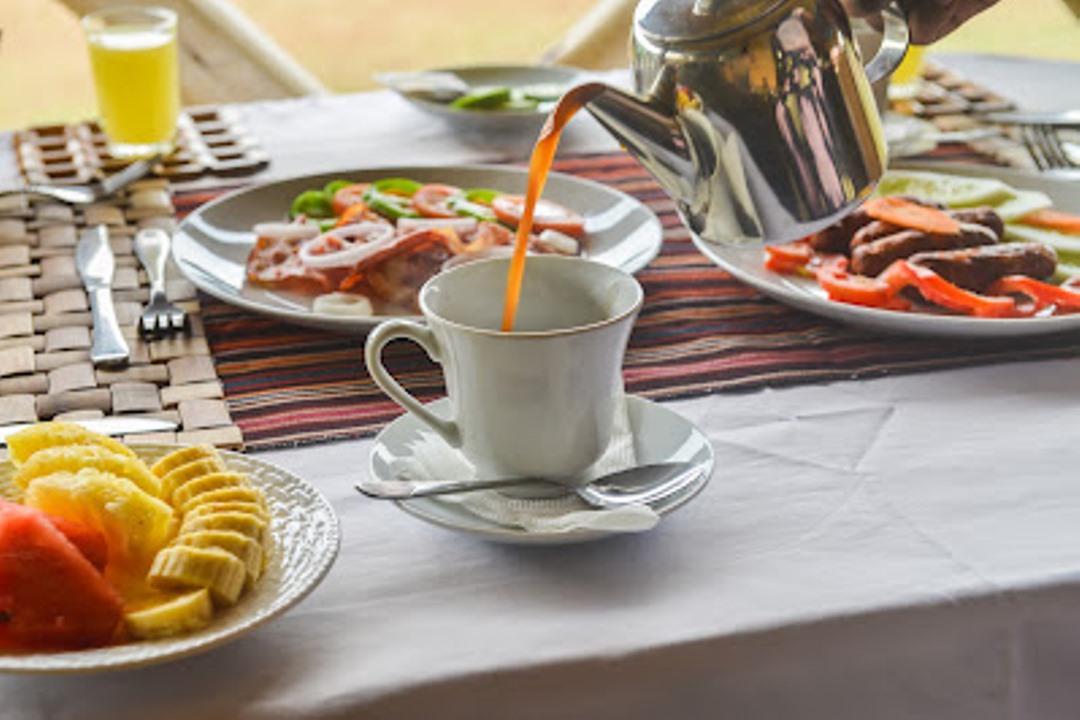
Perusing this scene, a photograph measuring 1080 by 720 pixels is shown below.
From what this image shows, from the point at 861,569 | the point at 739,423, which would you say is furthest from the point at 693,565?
the point at 739,423

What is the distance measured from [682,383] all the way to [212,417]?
0.98ft

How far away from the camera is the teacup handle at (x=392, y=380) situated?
82 cm

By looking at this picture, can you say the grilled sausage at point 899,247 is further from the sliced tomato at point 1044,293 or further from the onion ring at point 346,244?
the onion ring at point 346,244

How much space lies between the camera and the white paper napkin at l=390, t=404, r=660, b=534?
29.6 inches

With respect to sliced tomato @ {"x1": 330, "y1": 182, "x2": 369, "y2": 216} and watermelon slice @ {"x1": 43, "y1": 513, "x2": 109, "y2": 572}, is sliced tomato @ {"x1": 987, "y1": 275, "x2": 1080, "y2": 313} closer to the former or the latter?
sliced tomato @ {"x1": 330, "y1": 182, "x2": 369, "y2": 216}

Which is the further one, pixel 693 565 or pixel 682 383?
pixel 682 383

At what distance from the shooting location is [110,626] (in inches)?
25.7

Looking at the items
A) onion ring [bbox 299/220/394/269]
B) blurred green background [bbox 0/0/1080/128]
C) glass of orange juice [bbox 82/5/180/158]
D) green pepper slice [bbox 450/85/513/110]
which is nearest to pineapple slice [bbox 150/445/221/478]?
onion ring [bbox 299/220/394/269]

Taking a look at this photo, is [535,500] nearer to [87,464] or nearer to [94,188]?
[87,464]

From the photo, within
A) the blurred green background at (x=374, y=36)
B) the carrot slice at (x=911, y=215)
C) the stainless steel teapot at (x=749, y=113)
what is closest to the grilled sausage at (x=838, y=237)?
the carrot slice at (x=911, y=215)

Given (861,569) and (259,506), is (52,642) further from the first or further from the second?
(861,569)

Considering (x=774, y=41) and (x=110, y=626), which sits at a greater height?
(x=774, y=41)

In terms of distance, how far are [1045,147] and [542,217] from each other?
51 cm

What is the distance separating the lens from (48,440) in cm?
77
